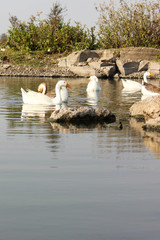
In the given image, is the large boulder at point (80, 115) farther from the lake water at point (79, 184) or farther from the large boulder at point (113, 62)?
the large boulder at point (113, 62)

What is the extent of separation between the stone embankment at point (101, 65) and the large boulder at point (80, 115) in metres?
25.6

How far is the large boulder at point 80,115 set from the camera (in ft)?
41.8

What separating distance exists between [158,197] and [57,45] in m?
41.7

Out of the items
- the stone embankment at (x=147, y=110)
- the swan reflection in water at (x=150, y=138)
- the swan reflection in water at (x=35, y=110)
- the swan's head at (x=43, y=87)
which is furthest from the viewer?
the swan's head at (x=43, y=87)

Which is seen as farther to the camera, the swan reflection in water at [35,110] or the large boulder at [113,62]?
the large boulder at [113,62]

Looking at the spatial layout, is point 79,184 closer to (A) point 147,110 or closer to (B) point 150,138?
(B) point 150,138

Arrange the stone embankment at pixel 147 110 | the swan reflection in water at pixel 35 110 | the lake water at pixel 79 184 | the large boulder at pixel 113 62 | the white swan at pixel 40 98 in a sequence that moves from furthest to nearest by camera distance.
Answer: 1. the large boulder at pixel 113 62
2. the white swan at pixel 40 98
3. the swan reflection in water at pixel 35 110
4. the stone embankment at pixel 147 110
5. the lake water at pixel 79 184

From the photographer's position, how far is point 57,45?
46.6 metres

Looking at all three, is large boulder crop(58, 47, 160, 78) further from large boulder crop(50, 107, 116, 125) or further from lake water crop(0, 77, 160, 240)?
lake water crop(0, 77, 160, 240)

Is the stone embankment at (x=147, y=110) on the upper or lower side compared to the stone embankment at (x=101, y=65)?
lower

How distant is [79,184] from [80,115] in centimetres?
666

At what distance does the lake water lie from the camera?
15.3ft

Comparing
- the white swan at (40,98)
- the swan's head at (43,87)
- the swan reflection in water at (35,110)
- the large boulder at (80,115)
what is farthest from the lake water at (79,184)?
the swan's head at (43,87)

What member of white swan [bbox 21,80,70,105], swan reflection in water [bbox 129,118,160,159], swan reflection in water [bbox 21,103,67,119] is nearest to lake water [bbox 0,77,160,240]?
swan reflection in water [bbox 129,118,160,159]
